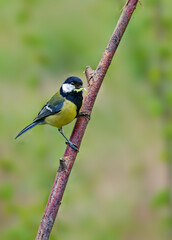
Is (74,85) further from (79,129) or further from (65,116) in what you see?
(79,129)

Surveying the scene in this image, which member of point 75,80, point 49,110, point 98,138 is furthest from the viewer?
point 98,138

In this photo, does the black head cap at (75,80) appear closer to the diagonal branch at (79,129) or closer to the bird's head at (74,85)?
the bird's head at (74,85)

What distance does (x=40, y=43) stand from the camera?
292cm

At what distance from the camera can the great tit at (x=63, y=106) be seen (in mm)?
2562

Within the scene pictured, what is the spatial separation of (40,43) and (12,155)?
0.76 metres

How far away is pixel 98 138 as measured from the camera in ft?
15.7

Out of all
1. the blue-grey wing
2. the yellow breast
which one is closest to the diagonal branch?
the yellow breast

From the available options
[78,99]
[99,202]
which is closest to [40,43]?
[78,99]

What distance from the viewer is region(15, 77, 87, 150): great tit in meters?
2.56

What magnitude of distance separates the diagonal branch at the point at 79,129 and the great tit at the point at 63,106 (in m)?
0.49

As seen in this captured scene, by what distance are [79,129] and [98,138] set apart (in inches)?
115

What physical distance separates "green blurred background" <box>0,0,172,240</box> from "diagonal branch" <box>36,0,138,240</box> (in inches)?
36.2

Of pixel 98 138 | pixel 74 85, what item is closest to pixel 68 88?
pixel 74 85

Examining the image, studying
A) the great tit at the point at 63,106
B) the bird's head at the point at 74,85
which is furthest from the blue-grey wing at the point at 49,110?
the bird's head at the point at 74,85
